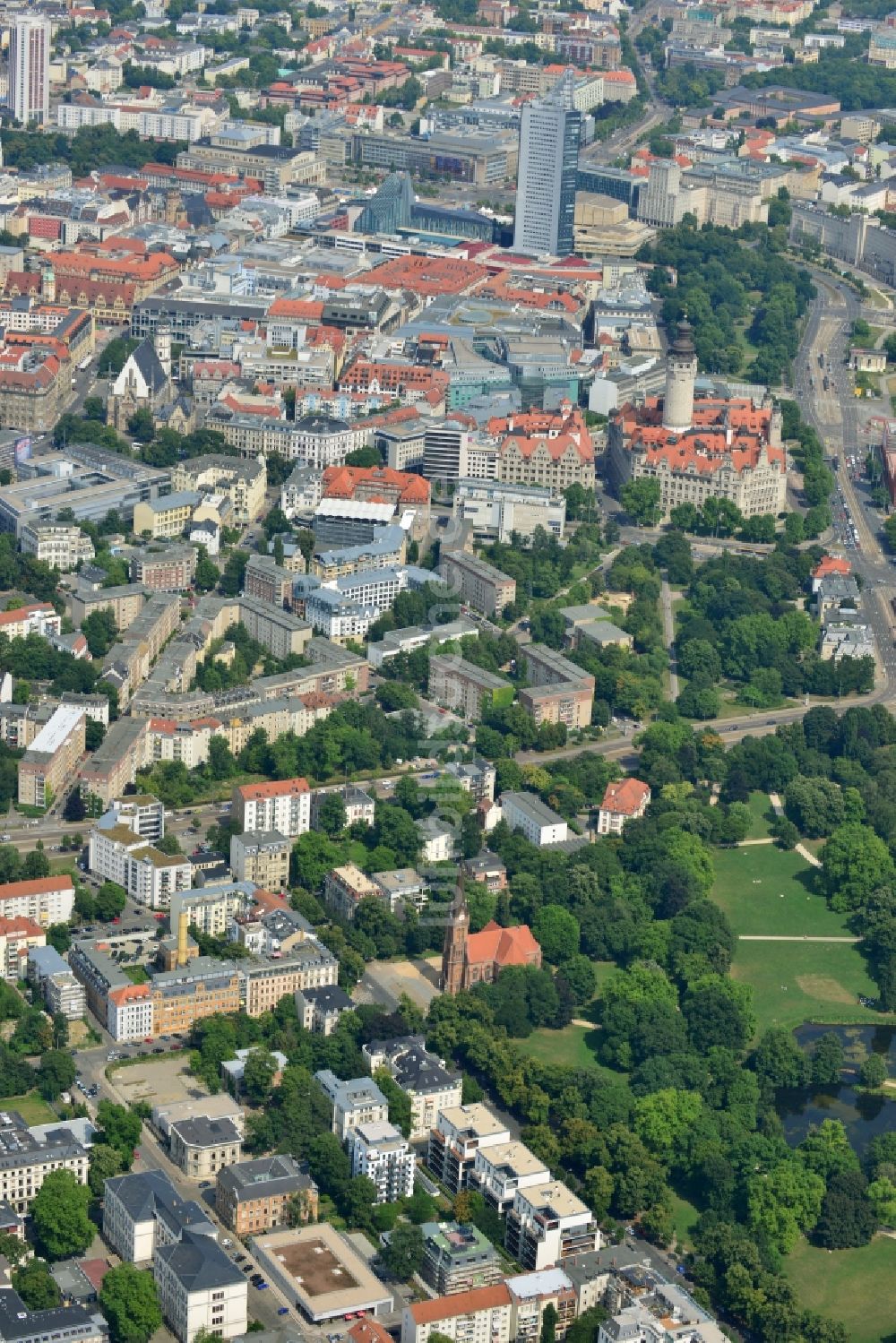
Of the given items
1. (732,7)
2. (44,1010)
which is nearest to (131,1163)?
(44,1010)

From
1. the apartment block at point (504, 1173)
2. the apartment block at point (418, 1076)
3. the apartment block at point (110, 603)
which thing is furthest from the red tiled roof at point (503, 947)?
the apartment block at point (110, 603)

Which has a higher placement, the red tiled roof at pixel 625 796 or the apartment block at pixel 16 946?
the red tiled roof at pixel 625 796

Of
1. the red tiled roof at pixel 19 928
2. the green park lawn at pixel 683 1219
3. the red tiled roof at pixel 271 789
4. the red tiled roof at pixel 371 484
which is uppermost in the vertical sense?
the red tiled roof at pixel 371 484

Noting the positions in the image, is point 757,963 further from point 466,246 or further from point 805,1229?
point 466,246

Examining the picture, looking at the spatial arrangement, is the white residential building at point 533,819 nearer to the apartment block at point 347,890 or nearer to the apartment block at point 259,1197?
the apartment block at point 347,890

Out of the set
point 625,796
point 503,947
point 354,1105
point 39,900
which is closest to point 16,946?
point 39,900

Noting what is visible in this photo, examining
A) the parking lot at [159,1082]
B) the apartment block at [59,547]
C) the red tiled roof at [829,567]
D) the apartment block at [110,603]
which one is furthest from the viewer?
the red tiled roof at [829,567]

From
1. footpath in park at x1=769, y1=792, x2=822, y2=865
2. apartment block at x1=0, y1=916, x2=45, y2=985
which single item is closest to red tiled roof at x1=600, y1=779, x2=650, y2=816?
footpath in park at x1=769, y1=792, x2=822, y2=865
